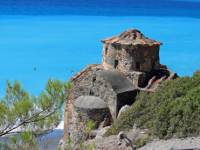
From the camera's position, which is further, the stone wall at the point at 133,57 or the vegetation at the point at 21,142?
the stone wall at the point at 133,57

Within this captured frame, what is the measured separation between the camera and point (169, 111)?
59.0ft

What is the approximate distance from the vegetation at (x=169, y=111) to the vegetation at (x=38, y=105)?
493cm

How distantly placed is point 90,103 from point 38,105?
10.7m

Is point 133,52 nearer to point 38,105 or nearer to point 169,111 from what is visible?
point 169,111

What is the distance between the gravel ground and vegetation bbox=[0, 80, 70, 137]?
3.40 metres

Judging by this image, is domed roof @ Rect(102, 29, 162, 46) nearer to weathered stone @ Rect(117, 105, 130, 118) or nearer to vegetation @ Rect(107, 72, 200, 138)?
Result: weathered stone @ Rect(117, 105, 130, 118)

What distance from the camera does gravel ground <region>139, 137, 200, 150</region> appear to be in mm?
15016

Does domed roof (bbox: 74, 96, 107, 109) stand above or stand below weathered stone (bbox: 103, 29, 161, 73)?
below

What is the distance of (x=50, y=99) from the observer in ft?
41.7

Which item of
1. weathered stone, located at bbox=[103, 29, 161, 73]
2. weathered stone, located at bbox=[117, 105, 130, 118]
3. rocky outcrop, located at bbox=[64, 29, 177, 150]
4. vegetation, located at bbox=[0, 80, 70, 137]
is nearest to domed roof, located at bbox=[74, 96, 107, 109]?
rocky outcrop, located at bbox=[64, 29, 177, 150]

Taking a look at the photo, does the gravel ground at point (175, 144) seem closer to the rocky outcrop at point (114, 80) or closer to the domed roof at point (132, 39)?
the rocky outcrop at point (114, 80)

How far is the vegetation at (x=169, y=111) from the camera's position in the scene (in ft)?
56.1

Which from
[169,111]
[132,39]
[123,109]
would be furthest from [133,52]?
[169,111]

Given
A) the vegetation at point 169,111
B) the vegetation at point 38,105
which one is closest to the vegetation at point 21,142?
the vegetation at point 38,105
